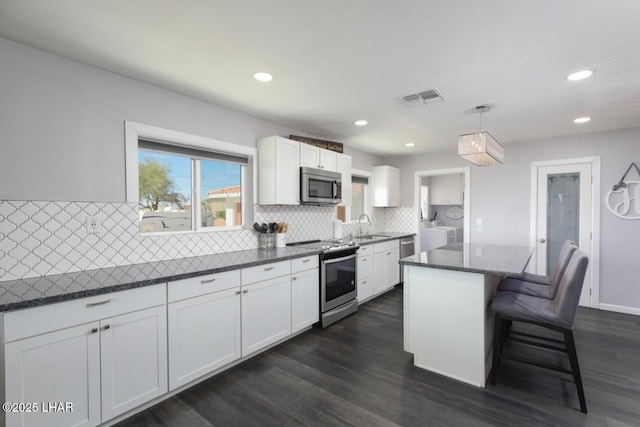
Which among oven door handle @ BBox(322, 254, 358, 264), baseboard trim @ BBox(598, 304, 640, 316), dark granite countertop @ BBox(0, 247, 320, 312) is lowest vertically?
baseboard trim @ BBox(598, 304, 640, 316)

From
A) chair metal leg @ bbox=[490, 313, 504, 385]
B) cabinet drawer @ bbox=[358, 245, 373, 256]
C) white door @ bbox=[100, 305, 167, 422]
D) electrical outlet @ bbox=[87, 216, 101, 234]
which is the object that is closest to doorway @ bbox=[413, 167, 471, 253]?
cabinet drawer @ bbox=[358, 245, 373, 256]

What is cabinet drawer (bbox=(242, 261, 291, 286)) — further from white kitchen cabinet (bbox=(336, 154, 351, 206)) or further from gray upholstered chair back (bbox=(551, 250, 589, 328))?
gray upholstered chair back (bbox=(551, 250, 589, 328))

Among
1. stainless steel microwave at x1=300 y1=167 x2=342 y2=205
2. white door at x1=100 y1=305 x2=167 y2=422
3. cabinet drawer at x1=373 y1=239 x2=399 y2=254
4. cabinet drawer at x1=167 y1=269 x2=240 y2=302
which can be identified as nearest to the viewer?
white door at x1=100 y1=305 x2=167 y2=422

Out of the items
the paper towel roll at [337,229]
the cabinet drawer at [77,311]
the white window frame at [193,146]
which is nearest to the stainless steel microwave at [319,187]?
the paper towel roll at [337,229]

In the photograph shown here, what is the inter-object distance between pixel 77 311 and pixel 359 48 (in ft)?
7.61

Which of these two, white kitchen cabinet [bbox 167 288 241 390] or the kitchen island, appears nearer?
white kitchen cabinet [bbox 167 288 241 390]

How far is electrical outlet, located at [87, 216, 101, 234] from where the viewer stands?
216 centimetres

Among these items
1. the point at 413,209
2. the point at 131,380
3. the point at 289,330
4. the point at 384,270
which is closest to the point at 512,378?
the point at 289,330

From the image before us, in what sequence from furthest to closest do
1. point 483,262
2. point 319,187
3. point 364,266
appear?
point 364,266
point 319,187
point 483,262

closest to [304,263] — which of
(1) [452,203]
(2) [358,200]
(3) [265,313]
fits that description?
(3) [265,313]

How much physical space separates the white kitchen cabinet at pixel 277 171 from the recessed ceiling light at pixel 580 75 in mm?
2548

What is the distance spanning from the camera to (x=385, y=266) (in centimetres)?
468

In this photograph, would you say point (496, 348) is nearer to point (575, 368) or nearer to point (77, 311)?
point (575, 368)

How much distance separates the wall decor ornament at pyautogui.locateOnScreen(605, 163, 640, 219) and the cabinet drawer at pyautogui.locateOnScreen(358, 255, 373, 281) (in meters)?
3.20
